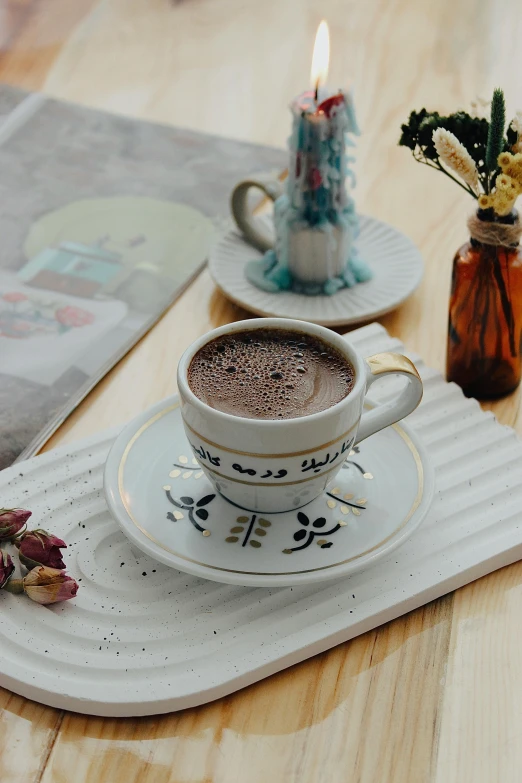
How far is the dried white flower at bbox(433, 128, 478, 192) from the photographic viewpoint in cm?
81

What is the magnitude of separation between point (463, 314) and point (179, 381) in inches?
14.4

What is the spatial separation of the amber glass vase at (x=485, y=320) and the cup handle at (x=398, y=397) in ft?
0.66

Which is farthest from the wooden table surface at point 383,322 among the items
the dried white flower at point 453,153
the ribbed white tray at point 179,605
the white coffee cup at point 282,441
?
the dried white flower at point 453,153

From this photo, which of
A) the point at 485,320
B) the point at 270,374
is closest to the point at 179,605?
the point at 270,374

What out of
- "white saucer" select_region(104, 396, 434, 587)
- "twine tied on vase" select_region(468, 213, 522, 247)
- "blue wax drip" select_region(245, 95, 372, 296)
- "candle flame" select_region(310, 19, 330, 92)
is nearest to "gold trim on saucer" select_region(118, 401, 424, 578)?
"white saucer" select_region(104, 396, 434, 587)

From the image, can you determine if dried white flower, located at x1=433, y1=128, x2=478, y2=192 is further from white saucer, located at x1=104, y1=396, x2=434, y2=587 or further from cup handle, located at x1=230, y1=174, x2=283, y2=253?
cup handle, located at x1=230, y1=174, x2=283, y2=253

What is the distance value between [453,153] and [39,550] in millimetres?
507

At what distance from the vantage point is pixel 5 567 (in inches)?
26.6

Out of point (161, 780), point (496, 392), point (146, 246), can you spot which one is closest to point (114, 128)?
point (146, 246)

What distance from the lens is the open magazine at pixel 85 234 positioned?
98cm

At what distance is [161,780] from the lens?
58 centimetres

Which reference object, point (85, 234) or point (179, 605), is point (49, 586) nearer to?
point (179, 605)

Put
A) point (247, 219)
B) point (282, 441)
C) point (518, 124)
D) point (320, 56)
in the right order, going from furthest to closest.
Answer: point (247, 219)
point (320, 56)
point (518, 124)
point (282, 441)

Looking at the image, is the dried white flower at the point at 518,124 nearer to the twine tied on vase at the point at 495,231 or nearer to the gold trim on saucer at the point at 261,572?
the twine tied on vase at the point at 495,231
